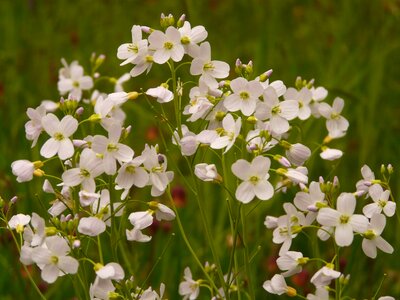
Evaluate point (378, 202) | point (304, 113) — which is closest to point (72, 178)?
Answer: point (378, 202)

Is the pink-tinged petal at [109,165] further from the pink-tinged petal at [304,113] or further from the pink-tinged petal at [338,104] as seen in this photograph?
the pink-tinged petal at [338,104]

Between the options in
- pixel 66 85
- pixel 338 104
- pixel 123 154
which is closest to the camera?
pixel 123 154

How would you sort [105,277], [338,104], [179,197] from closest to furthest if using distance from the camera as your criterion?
[105,277], [338,104], [179,197]

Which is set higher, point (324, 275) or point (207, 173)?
point (207, 173)

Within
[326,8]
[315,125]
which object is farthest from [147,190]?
[326,8]

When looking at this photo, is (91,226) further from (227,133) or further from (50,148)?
(227,133)

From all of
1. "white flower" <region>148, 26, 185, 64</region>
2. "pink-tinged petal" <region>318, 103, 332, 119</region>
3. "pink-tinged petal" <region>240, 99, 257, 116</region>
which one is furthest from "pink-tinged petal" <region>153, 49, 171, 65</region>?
Result: "pink-tinged petal" <region>318, 103, 332, 119</region>

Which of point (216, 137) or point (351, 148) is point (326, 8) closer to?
point (351, 148)

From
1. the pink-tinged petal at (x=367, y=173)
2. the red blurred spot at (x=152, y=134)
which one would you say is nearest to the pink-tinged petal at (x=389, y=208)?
the pink-tinged petal at (x=367, y=173)
